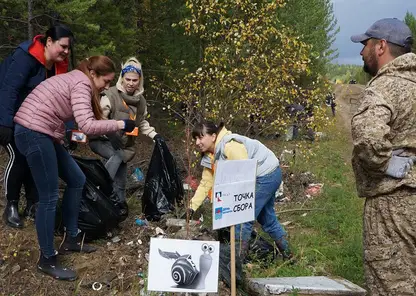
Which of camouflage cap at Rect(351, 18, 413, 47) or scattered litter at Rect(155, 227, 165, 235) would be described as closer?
camouflage cap at Rect(351, 18, 413, 47)

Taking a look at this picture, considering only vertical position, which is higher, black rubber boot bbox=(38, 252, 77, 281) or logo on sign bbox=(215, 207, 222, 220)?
logo on sign bbox=(215, 207, 222, 220)

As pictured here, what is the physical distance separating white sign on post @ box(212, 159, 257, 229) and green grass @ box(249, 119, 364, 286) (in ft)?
3.78

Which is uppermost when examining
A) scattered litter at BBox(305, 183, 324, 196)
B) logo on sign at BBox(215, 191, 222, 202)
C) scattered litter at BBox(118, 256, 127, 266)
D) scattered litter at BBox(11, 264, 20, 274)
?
logo on sign at BBox(215, 191, 222, 202)

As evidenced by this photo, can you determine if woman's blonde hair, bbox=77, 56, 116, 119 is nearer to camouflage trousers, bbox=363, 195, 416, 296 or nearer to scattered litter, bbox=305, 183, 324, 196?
camouflage trousers, bbox=363, 195, 416, 296

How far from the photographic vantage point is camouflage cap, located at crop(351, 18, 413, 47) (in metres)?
2.87

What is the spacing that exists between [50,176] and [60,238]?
0.97 meters

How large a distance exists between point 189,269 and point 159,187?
2.26m

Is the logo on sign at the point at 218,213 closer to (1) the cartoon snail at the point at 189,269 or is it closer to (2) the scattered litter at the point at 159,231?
(1) the cartoon snail at the point at 189,269

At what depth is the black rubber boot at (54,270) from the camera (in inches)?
143

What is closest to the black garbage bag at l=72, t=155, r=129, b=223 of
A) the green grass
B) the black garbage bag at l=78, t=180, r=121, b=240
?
the black garbage bag at l=78, t=180, r=121, b=240

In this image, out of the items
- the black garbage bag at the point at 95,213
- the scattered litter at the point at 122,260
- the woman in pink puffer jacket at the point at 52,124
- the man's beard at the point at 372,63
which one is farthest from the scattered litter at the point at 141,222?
the man's beard at the point at 372,63

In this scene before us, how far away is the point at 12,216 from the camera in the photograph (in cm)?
429

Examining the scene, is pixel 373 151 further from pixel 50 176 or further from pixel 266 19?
pixel 266 19

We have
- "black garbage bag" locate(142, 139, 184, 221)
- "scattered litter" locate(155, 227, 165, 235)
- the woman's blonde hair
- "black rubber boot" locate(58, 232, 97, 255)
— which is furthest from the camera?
"black garbage bag" locate(142, 139, 184, 221)
